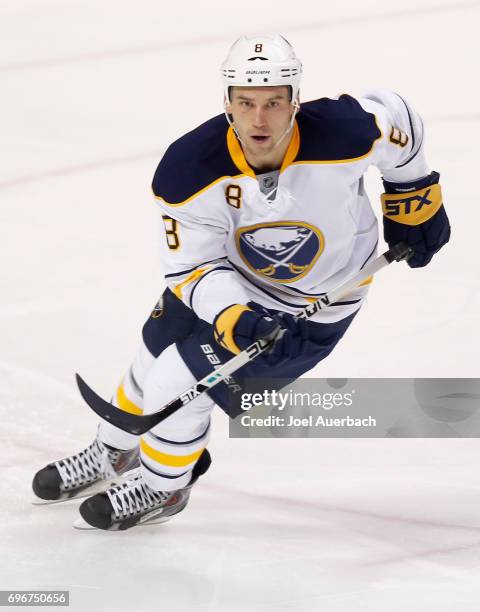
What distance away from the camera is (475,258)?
416cm

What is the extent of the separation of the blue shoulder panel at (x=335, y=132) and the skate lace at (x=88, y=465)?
1.04 metres

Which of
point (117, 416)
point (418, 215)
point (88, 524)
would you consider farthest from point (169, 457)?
point (418, 215)

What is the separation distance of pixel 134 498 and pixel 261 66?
3.65ft

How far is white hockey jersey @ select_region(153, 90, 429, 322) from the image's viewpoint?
9.20 feet

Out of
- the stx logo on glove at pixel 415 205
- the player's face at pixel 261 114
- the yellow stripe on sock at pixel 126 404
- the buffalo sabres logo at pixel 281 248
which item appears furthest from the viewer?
the yellow stripe on sock at pixel 126 404

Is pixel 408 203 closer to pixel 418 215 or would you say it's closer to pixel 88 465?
pixel 418 215

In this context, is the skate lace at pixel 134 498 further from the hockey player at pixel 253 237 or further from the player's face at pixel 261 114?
the player's face at pixel 261 114

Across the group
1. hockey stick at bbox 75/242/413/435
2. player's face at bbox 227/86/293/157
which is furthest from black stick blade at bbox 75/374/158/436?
player's face at bbox 227/86/293/157

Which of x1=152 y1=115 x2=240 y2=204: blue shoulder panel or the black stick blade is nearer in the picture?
x1=152 y1=115 x2=240 y2=204: blue shoulder panel

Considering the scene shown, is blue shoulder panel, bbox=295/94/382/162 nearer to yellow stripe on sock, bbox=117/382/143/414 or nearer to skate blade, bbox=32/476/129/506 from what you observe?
yellow stripe on sock, bbox=117/382/143/414

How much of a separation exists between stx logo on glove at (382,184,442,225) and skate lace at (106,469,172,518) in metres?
0.88

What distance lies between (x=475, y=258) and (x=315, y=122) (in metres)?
1.47

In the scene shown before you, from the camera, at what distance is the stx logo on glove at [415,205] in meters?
3.07

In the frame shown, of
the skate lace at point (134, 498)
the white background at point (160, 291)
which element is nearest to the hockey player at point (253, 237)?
the skate lace at point (134, 498)
